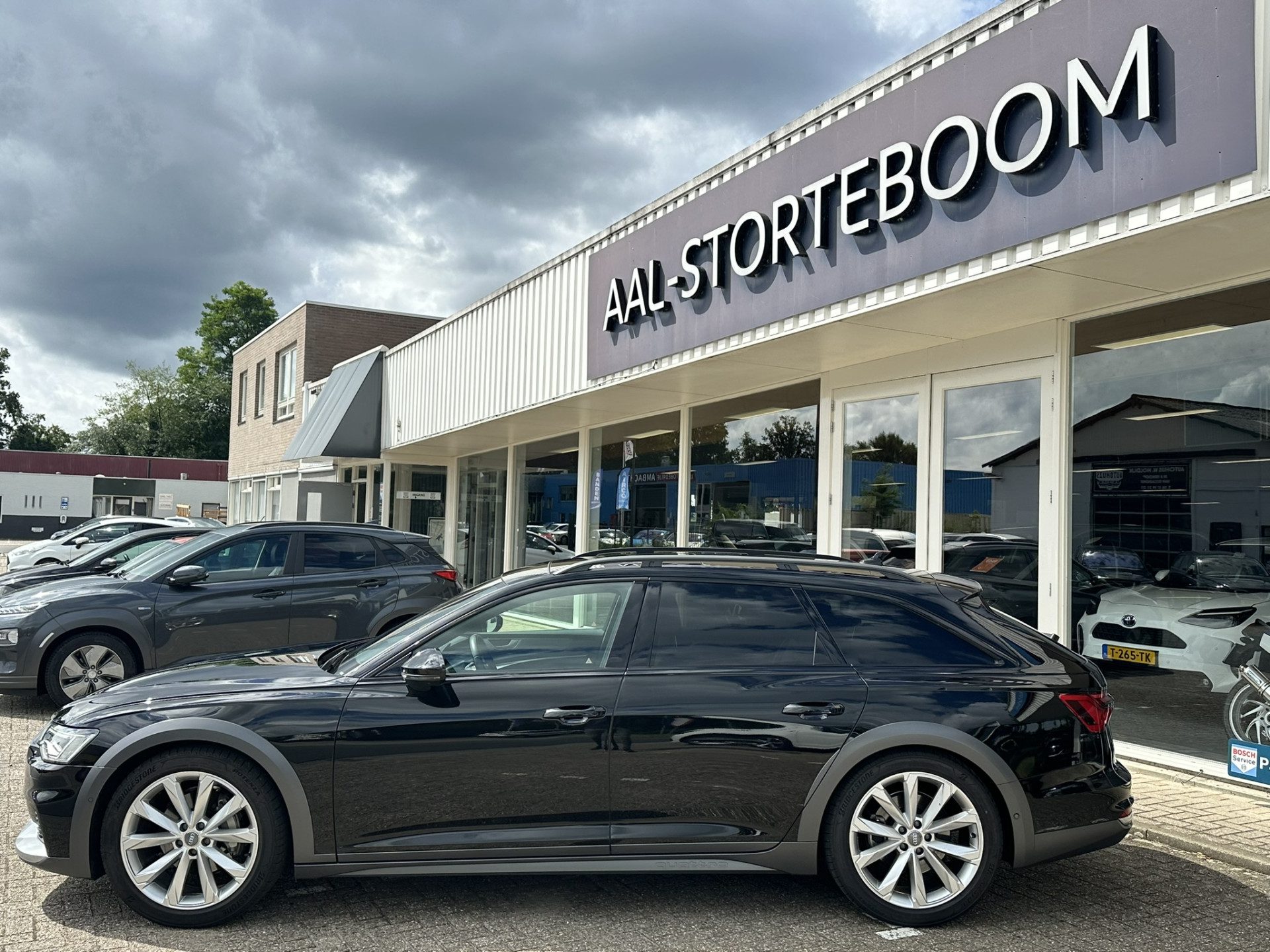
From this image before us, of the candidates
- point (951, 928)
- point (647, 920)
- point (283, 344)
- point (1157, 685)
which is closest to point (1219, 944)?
point (951, 928)

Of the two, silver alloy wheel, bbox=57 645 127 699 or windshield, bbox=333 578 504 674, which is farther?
silver alloy wheel, bbox=57 645 127 699

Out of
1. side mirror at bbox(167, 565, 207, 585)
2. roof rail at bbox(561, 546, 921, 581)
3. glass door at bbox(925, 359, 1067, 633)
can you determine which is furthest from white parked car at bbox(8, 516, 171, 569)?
roof rail at bbox(561, 546, 921, 581)

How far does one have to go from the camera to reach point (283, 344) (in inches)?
1125

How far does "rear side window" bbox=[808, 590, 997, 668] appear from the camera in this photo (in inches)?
169

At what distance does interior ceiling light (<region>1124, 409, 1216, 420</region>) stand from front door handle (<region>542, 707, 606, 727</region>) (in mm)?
4639

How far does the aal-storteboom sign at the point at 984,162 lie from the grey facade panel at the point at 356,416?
425 inches

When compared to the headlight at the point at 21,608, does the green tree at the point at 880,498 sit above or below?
above

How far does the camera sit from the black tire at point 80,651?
7.86m

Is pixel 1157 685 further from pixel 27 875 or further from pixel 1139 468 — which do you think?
pixel 27 875

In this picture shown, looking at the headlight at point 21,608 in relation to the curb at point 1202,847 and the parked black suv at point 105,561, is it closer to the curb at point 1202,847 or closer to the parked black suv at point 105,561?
the parked black suv at point 105,561

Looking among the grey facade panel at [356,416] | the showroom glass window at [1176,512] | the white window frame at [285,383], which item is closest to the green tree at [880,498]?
the showroom glass window at [1176,512]

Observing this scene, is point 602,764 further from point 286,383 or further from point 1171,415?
point 286,383

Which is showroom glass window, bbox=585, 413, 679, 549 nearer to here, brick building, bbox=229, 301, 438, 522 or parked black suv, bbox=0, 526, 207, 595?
parked black suv, bbox=0, 526, 207, 595

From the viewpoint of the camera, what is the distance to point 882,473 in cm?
889
